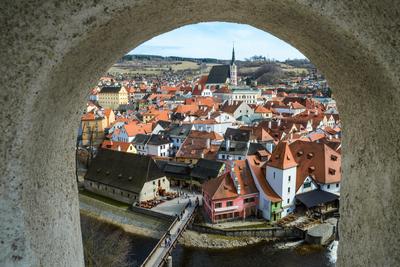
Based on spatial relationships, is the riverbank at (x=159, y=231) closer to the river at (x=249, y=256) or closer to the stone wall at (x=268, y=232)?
the stone wall at (x=268, y=232)

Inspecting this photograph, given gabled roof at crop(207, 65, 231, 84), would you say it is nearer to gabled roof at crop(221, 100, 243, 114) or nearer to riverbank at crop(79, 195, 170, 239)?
gabled roof at crop(221, 100, 243, 114)

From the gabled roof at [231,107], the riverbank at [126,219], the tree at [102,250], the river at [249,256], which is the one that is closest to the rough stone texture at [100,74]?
the tree at [102,250]

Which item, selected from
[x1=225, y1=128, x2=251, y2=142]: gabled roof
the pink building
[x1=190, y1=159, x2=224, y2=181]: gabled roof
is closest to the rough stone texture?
the pink building

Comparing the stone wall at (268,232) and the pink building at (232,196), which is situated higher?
the pink building at (232,196)

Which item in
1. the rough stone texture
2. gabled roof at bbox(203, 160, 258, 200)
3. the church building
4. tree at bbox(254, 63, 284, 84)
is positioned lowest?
gabled roof at bbox(203, 160, 258, 200)

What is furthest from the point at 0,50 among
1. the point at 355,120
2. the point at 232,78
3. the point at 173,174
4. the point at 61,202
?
the point at 232,78

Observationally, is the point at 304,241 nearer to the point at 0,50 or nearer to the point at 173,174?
the point at 173,174

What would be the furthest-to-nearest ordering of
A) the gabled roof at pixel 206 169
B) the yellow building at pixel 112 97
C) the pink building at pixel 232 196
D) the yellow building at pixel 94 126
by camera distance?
the yellow building at pixel 112 97
the yellow building at pixel 94 126
the gabled roof at pixel 206 169
the pink building at pixel 232 196
